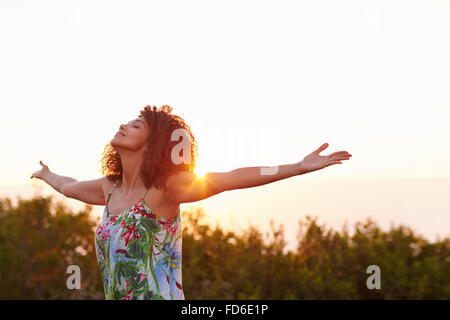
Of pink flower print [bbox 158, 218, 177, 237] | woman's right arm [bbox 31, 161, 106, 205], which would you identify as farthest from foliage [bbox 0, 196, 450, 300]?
pink flower print [bbox 158, 218, 177, 237]

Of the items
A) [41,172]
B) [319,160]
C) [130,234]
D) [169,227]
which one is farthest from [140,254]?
[41,172]

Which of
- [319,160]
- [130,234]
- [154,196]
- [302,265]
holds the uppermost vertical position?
[319,160]

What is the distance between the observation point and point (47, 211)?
38.5 ft

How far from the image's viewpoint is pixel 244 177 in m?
3.97

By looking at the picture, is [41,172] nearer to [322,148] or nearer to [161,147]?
[161,147]

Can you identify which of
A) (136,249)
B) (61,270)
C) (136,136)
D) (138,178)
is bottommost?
(61,270)

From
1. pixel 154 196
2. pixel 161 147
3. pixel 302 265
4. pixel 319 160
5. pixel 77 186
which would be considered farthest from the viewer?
pixel 302 265

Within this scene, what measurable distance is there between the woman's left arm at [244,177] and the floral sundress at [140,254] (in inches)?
11.5

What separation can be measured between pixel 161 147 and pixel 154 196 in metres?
0.37

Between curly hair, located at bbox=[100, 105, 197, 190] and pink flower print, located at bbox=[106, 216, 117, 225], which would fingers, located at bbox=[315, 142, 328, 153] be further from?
pink flower print, located at bbox=[106, 216, 117, 225]
